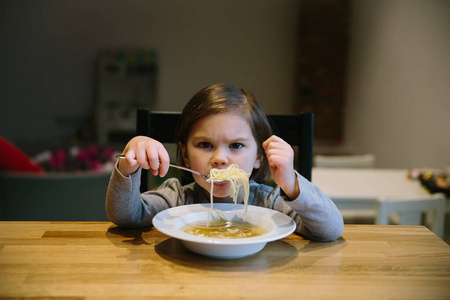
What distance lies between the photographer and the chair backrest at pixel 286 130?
4.34ft

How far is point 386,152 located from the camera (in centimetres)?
447

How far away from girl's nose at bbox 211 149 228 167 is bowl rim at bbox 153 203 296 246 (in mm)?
120

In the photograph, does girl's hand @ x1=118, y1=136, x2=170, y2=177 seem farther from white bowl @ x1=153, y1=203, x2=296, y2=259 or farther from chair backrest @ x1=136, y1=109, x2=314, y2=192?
chair backrest @ x1=136, y1=109, x2=314, y2=192

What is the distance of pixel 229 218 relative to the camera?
3.35ft

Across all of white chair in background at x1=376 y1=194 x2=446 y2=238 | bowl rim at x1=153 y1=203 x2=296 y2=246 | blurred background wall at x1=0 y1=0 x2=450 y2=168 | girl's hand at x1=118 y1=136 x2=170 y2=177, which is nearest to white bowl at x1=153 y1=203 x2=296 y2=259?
bowl rim at x1=153 y1=203 x2=296 y2=246

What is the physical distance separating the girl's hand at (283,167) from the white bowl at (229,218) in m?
0.07

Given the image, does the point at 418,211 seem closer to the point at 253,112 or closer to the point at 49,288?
the point at 253,112

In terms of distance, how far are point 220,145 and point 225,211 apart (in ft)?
0.68

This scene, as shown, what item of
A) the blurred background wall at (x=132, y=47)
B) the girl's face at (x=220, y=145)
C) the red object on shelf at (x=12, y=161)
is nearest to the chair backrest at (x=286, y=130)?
the girl's face at (x=220, y=145)

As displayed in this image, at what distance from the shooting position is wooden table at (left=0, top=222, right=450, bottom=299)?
67 cm

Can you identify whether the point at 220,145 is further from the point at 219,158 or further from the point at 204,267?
the point at 204,267

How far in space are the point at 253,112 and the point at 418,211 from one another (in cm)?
113

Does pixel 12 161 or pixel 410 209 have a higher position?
pixel 12 161

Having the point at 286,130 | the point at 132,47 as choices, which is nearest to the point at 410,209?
the point at 286,130
